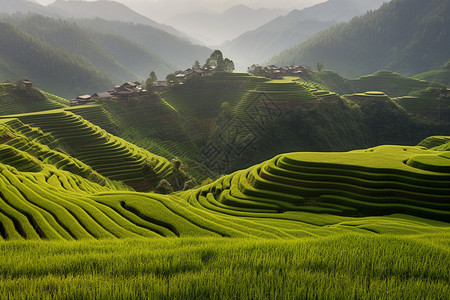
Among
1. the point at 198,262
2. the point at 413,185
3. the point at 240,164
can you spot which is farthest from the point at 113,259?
the point at 240,164

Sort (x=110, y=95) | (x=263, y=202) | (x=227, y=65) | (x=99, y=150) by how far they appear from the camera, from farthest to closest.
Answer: (x=227, y=65)
(x=110, y=95)
(x=99, y=150)
(x=263, y=202)

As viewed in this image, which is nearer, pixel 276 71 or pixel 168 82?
pixel 168 82

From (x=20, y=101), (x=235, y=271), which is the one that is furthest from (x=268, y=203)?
(x=20, y=101)

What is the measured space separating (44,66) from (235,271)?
184642mm

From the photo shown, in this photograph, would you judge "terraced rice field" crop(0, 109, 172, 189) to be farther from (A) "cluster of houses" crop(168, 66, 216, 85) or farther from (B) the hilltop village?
(A) "cluster of houses" crop(168, 66, 216, 85)

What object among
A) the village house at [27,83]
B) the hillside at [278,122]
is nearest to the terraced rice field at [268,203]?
the hillside at [278,122]

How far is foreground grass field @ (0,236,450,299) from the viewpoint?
3498 mm

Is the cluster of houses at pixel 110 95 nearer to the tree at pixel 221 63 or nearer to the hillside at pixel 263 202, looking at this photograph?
the tree at pixel 221 63

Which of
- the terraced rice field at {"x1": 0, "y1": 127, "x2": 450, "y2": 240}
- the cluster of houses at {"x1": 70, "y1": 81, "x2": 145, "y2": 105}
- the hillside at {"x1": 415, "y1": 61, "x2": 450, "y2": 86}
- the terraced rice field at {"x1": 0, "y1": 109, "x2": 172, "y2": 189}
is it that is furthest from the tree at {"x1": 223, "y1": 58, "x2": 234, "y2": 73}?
the hillside at {"x1": 415, "y1": 61, "x2": 450, "y2": 86}

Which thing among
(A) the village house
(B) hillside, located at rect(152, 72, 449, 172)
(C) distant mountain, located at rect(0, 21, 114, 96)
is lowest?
(B) hillside, located at rect(152, 72, 449, 172)

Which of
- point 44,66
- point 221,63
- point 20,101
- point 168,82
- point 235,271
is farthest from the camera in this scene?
point 44,66

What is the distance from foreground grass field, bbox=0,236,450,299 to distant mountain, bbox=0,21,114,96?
15934 cm

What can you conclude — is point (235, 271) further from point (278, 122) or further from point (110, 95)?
point (110, 95)

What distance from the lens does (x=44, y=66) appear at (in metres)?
146
